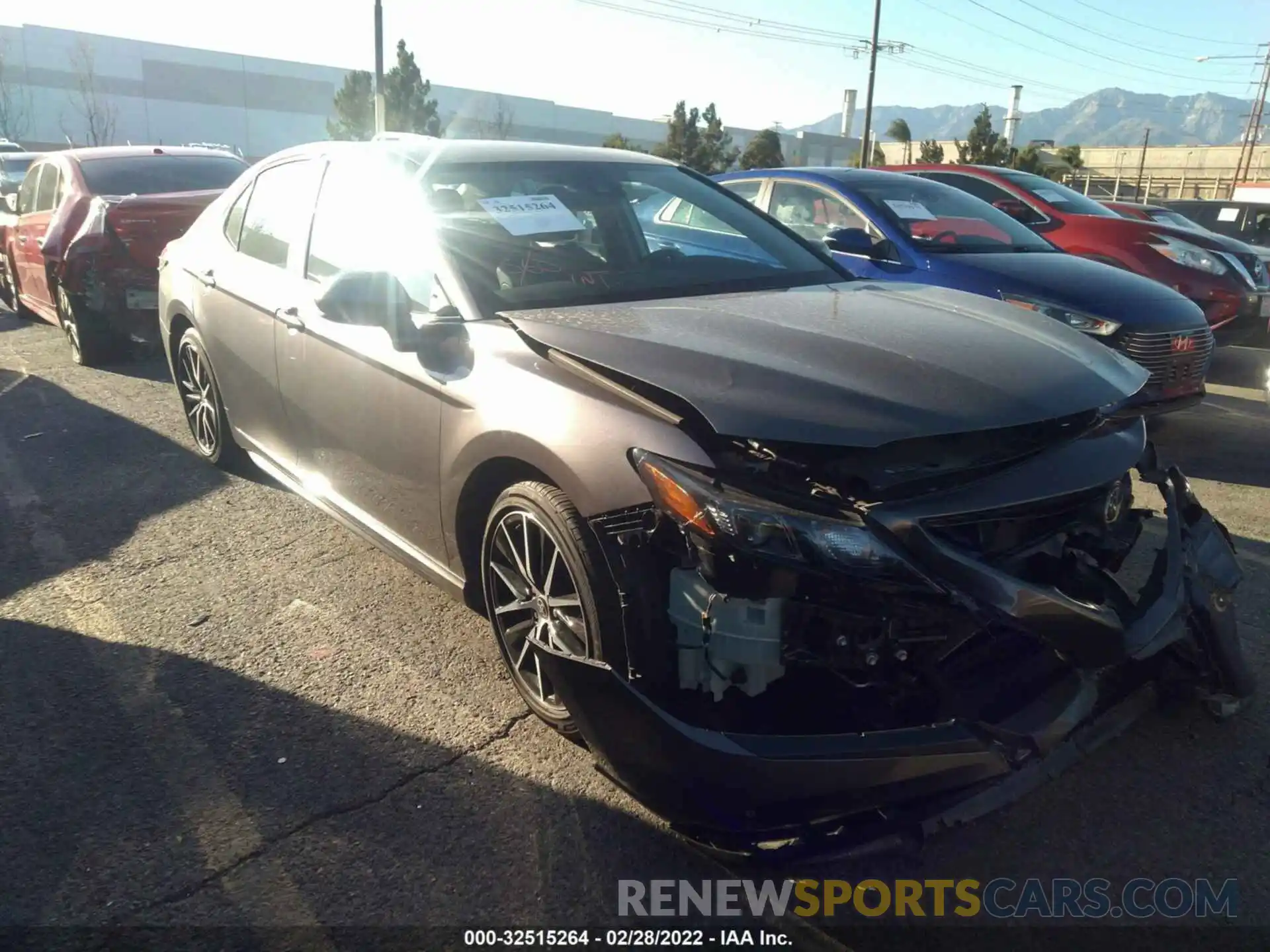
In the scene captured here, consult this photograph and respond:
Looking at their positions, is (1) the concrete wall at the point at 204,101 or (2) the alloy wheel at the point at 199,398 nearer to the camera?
(2) the alloy wheel at the point at 199,398

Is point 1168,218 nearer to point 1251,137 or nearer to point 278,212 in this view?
point 278,212

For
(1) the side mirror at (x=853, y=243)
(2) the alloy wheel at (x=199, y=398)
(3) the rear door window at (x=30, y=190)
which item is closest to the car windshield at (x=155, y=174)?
(3) the rear door window at (x=30, y=190)

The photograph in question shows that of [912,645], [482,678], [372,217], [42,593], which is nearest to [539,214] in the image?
[372,217]

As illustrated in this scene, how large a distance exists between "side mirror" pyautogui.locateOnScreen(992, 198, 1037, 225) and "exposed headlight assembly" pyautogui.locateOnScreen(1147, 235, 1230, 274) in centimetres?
100

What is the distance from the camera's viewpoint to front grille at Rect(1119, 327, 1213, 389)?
5281mm

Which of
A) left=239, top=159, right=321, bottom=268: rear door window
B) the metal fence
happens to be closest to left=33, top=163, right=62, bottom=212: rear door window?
left=239, top=159, right=321, bottom=268: rear door window

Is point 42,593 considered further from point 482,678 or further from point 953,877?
point 953,877

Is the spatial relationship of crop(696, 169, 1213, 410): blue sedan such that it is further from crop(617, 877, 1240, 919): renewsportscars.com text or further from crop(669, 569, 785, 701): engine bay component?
crop(617, 877, 1240, 919): renewsportscars.com text

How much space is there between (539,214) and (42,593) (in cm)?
255

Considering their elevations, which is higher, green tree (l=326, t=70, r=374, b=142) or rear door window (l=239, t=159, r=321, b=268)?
green tree (l=326, t=70, r=374, b=142)

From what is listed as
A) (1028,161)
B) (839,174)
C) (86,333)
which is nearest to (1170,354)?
(839,174)

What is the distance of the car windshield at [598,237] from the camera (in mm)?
3146

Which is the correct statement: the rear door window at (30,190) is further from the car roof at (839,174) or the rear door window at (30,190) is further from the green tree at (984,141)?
the green tree at (984,141)

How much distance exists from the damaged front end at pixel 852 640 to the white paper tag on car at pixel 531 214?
1.42 metres
